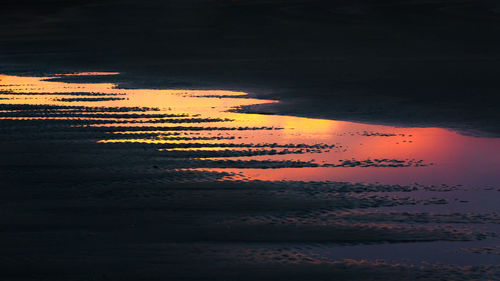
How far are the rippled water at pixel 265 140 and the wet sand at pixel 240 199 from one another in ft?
0.10

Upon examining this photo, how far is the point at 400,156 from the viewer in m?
10.4

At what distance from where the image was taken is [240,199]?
8539mm

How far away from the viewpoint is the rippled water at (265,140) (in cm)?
961

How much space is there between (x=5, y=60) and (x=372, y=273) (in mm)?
18599

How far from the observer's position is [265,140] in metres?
11.5

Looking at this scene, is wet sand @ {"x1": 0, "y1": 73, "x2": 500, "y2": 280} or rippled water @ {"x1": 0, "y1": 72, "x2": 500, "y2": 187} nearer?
wet sand @ {"x1": 0, "y1": 73, "x2": 500, "y2": 280}

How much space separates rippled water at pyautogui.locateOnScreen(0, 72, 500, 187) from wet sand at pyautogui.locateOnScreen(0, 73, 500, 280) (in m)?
0.03

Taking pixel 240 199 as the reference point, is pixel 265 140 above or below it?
above

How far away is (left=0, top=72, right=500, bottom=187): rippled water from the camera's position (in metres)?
9.61

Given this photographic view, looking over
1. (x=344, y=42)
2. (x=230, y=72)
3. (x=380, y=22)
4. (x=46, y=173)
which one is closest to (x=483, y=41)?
(x=344, y=42)

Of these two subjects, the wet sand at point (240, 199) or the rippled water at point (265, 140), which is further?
the rippled water at point (265, 140)

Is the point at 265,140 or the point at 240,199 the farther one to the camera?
the point at 265,140

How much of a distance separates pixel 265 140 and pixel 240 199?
300 centimetres

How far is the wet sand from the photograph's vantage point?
657 cm
